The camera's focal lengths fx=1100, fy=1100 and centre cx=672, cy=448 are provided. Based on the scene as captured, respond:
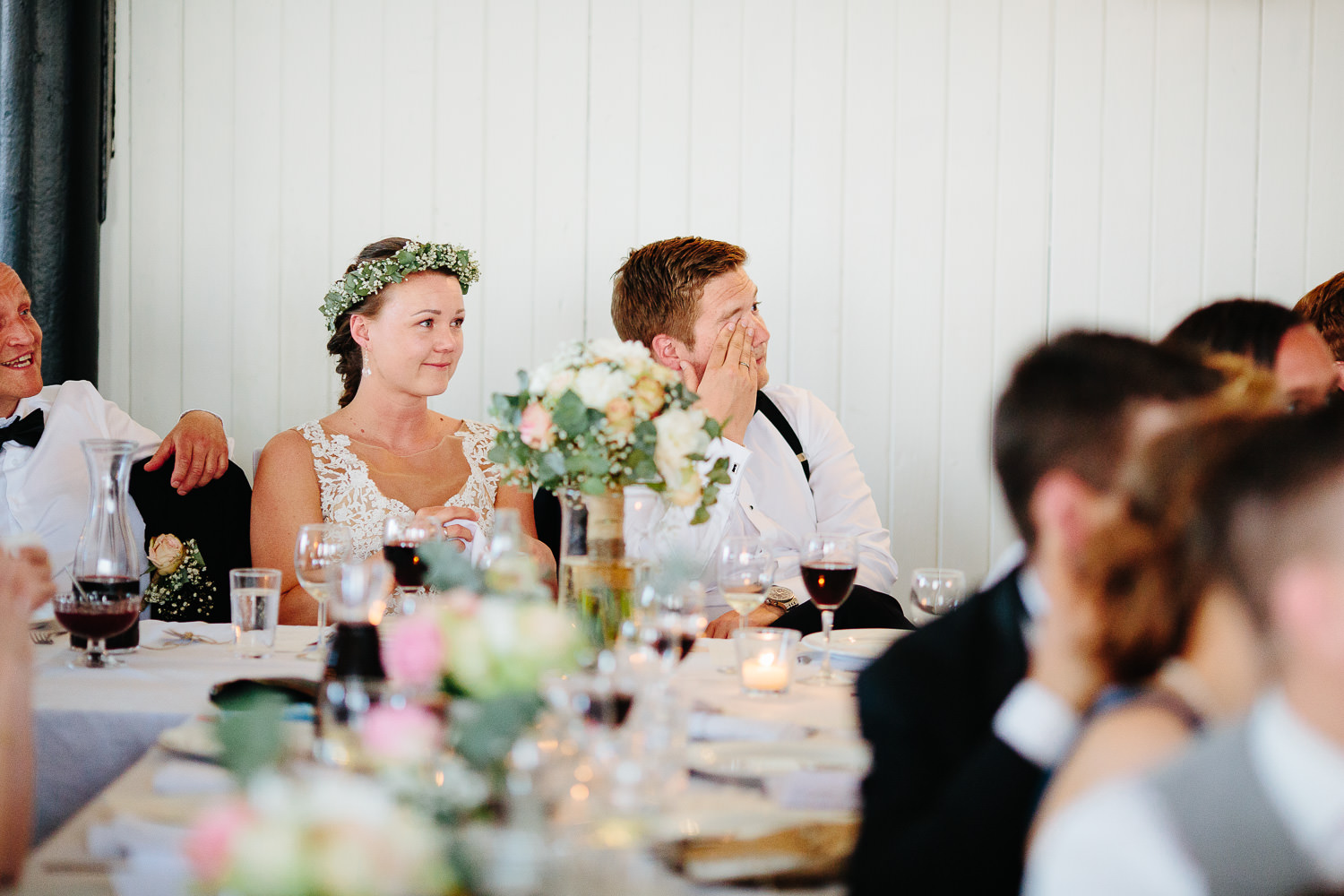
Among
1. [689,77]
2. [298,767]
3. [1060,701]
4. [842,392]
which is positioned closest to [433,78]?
[689,77]

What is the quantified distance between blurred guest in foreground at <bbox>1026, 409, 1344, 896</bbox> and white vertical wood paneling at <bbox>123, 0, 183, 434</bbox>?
3017 mm

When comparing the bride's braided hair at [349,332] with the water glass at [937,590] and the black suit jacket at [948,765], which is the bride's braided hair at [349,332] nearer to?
the water glass at [937,590]

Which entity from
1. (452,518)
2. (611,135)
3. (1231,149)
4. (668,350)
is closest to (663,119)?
(611,135)

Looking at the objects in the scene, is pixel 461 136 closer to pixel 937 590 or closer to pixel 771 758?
pixel 937 590

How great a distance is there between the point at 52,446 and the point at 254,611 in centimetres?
122

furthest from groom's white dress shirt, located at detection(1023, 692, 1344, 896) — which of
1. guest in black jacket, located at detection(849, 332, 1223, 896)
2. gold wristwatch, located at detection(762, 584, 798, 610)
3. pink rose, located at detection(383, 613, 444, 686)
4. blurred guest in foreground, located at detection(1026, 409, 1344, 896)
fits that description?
gold wristwatch, located at detection(762, 584, 798, 610)

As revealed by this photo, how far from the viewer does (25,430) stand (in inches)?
101

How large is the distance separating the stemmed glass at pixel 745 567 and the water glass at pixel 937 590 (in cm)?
24

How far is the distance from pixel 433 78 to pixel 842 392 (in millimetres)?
1492

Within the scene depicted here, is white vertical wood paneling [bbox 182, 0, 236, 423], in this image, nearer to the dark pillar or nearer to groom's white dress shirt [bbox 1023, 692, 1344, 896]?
the dark pillar

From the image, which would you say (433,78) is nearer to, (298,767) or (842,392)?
(842,392)

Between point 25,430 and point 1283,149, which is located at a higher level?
point 1283,149

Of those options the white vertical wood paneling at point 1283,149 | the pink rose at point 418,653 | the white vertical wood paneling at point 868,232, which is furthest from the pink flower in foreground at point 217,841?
the white vertical wood paneling at point 1283,149

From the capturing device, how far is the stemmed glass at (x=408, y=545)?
1.84 meters
